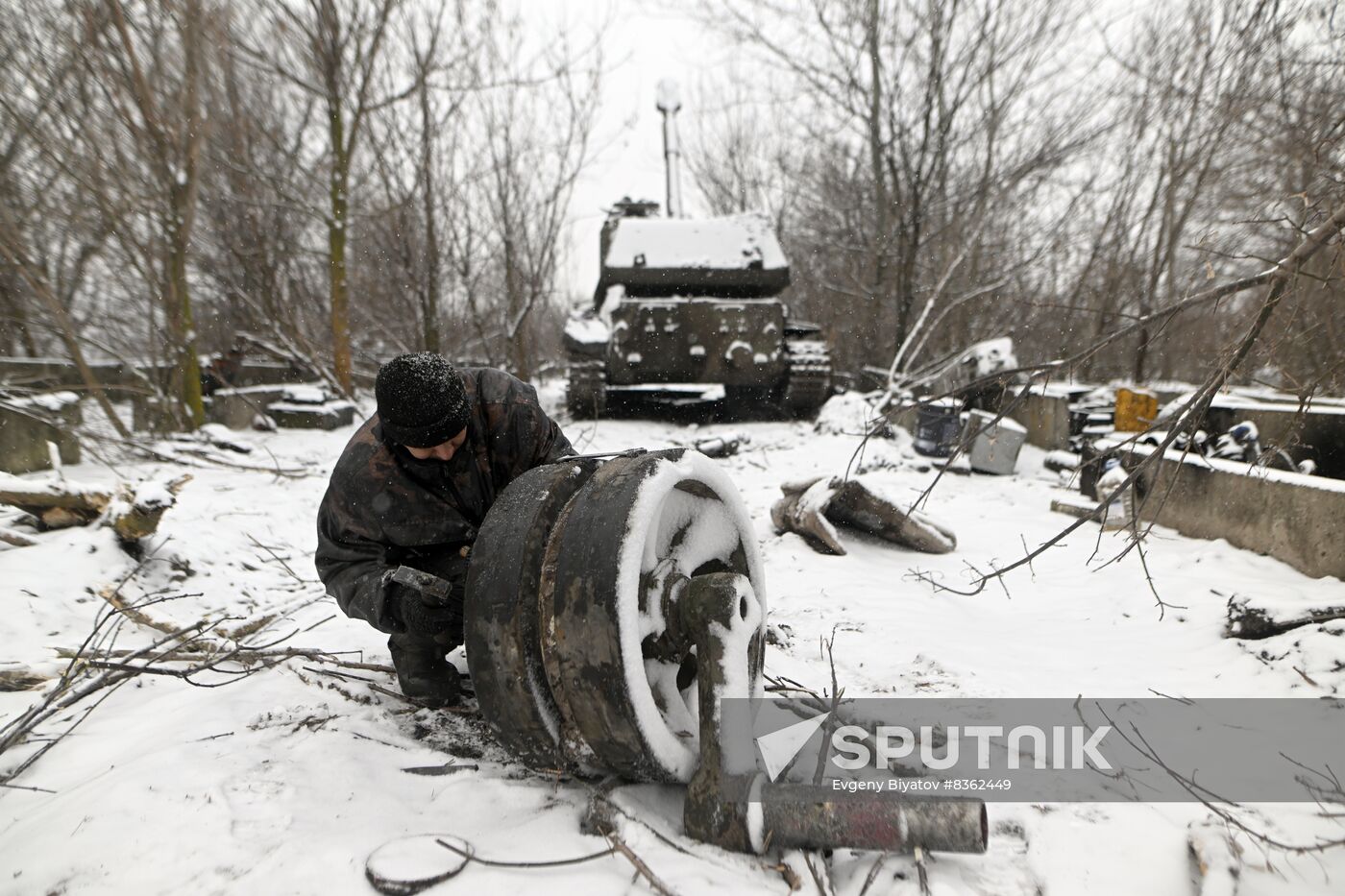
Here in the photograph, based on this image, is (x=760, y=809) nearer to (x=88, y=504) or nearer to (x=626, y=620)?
(x=626, y=620)

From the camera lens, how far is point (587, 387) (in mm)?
9320

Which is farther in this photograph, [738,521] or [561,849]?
[738,521]

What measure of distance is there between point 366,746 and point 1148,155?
13872 millimetres

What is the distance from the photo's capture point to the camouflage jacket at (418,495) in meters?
2.33

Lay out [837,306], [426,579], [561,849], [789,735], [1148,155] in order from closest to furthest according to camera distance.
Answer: [561,849], [426,579], [789,735], [1148,155], [837,306]

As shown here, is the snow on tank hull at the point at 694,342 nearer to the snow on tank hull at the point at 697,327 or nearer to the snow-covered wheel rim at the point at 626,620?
the snow on tank hull at the point at 697,327

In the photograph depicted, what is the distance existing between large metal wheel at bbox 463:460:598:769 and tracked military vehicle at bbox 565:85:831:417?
7.55 metres

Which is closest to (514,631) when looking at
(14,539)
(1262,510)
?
(14,539)

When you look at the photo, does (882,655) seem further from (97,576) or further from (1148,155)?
(1148,155)

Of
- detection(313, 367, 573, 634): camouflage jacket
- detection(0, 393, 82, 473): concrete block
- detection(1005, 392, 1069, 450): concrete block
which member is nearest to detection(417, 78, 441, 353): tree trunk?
detection(0, 393, 82, 473): concrete block

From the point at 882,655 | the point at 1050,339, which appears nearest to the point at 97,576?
the point at 882,655

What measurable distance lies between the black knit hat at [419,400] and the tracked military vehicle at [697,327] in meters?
7.07

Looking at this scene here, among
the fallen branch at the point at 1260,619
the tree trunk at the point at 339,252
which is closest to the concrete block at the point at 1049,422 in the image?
the fallen branch at the point at 1260,619

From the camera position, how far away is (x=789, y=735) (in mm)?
2248
